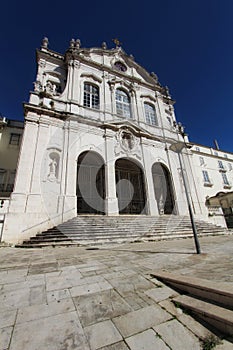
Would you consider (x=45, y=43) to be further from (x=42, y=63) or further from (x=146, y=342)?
(x=146, y=342)

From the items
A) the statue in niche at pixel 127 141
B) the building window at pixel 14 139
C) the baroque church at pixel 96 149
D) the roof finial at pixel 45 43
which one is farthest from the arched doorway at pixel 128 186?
the roof finial at pixel 45 43

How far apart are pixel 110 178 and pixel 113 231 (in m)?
4.29

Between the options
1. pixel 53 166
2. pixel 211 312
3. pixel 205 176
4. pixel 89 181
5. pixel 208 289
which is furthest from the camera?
pixel 205 176

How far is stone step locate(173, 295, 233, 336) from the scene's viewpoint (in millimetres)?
1303

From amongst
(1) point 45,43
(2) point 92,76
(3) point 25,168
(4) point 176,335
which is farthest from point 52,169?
(1) point 45,43

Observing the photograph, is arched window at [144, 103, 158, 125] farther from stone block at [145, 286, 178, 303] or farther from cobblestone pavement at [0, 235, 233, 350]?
stone block at [145, 286, 178, 303]

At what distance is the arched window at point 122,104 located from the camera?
49.7ft

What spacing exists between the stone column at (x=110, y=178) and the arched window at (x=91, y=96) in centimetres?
349

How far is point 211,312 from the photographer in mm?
1445

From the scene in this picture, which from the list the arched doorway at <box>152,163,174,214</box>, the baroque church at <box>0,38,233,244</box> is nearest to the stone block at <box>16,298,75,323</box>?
the baroque church at <box>0,38,233,244</box>

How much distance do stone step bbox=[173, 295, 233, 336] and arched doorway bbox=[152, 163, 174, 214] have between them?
12408 mm

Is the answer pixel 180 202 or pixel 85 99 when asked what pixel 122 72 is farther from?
pixel 180 202

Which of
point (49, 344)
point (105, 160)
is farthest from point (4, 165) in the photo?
point (49, 344)

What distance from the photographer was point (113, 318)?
152 cm
